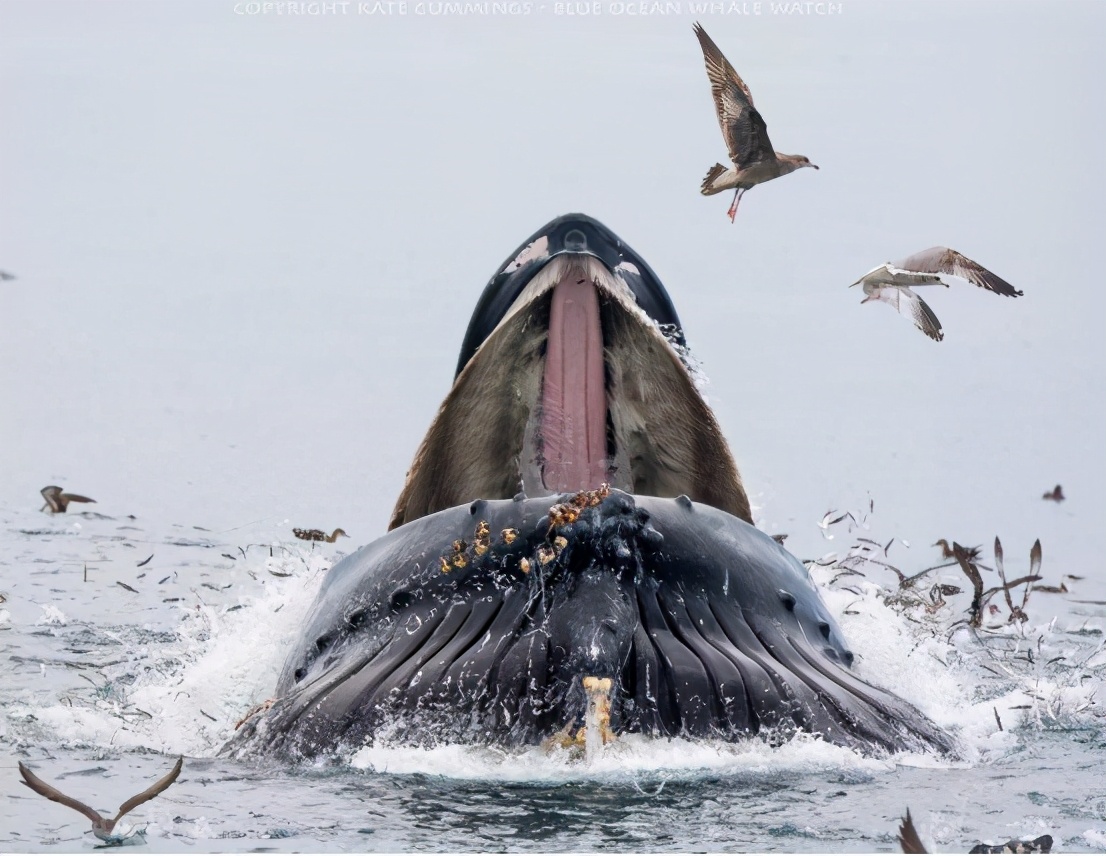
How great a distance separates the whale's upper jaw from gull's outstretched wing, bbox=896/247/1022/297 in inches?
55.5

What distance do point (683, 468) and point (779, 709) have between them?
83.0 inches

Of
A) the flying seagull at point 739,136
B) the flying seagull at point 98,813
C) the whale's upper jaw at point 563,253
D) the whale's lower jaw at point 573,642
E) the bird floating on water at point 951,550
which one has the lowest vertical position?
the flying seagull at point 98,813

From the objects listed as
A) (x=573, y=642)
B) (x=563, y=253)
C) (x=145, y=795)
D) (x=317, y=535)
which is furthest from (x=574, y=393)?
(x=317, y=535)

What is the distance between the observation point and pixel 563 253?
8.20 m

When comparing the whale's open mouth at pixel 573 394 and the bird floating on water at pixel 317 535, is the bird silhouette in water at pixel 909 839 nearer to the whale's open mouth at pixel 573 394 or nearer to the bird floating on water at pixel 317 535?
the whale's open mouth at pixel 573 394

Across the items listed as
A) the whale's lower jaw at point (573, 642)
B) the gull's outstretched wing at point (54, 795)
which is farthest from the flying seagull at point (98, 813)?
the whale's lower jaw at point (573, 642)

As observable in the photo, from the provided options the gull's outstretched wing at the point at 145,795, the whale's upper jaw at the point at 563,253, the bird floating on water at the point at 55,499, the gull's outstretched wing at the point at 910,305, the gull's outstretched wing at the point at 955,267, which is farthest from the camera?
the bird floating on water at the point at 55,499

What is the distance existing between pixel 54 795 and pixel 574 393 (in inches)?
138

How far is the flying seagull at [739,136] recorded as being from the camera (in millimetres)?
8992

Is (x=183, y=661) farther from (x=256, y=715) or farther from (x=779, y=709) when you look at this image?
(x=779, y=709)

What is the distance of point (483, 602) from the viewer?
23.2ft

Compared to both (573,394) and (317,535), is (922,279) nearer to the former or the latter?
(573,394)

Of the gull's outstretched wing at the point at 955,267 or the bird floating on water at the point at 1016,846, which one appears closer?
the bird floating on water at the point at 1016,846

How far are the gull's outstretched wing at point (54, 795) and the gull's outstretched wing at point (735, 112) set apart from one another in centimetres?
499
